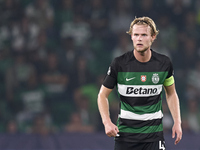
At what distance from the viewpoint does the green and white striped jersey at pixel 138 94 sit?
11.9 ft

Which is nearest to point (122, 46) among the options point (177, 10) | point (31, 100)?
point (177, 10)

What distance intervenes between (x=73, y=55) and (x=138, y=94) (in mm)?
5794

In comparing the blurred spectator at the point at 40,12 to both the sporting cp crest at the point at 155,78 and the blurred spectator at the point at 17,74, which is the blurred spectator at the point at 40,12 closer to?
the blurred spectator at the point at 17,74

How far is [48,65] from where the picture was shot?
9141 mm

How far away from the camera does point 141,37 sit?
3.51 metres

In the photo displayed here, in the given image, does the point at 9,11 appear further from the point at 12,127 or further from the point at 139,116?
the point at 139,116

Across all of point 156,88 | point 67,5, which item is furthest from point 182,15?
point 156,88

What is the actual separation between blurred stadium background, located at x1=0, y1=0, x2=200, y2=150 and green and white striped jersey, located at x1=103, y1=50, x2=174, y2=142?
4443 millimetres

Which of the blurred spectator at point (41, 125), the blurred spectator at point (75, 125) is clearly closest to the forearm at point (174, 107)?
the blurred spectator at point (75, 125)

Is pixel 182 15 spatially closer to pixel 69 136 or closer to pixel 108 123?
pixel 69 136

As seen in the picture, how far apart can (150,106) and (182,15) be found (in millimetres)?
6777

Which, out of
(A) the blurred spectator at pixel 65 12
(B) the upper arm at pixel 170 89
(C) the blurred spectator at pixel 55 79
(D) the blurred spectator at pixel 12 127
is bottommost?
(D) the blurred spectator at pixel 12 127

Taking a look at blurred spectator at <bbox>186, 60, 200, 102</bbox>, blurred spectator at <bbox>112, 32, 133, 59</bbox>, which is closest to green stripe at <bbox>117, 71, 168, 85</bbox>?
blurred spectator at <bbox>186, 60, 200, 102</bbox>

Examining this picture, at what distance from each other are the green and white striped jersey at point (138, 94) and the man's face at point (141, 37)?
18 centimetres
